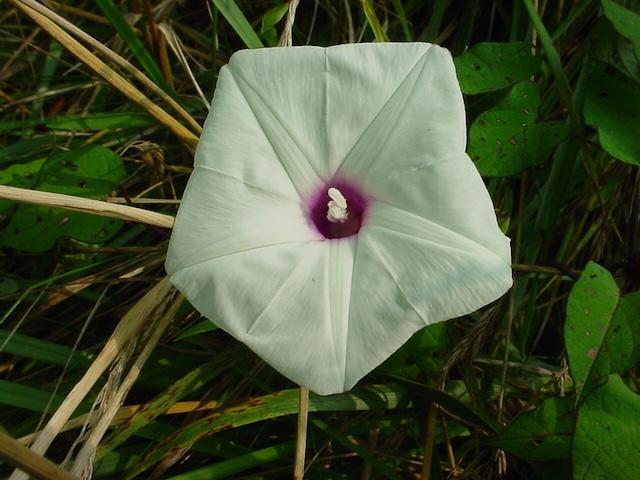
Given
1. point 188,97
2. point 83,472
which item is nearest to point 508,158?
point 188,97

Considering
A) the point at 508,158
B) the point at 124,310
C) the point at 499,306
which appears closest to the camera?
the point at 508,158

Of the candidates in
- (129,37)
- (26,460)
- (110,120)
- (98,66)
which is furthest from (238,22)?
(26,460)

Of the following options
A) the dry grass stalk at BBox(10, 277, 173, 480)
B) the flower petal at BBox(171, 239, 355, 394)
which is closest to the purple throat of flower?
the flower petal at BBox(171, 239, 355, 394)

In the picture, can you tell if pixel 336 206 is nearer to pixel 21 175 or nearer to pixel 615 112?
pixel 615 112

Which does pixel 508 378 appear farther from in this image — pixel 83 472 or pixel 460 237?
pixel 83 472

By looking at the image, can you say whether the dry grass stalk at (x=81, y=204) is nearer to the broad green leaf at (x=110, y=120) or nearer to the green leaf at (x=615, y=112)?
the broad green leaf at (x=110, y=120)

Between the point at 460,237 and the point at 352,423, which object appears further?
the point at 352,423

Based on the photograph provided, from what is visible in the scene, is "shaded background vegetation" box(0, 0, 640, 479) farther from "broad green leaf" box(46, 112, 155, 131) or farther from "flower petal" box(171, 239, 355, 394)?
"flower petal" box(171, 239, 355, 394)
